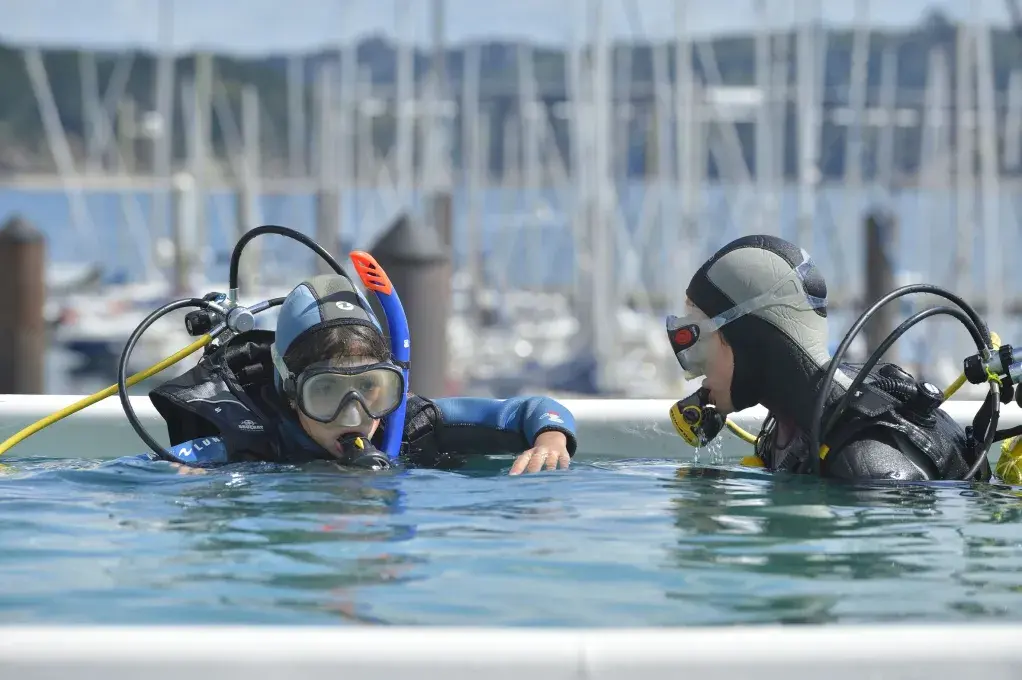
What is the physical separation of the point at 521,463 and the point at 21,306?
6344 mm

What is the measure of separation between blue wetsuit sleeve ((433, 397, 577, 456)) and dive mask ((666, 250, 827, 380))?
504 millimetres

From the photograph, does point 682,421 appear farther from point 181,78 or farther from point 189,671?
point 181,78

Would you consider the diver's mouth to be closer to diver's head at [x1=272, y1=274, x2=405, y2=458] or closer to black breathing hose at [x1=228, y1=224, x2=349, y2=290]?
diver's head at [x1=272, y1=274, x2=405, y2=458]

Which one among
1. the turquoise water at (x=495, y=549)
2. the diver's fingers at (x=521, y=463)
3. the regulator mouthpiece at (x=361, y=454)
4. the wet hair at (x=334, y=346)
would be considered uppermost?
the wet hair at (x=334, y=346)

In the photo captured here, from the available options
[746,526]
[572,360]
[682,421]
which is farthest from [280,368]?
[572,360]

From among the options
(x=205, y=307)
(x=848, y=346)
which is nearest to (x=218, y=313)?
(x=205, y=307)

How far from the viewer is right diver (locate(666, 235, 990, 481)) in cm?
335

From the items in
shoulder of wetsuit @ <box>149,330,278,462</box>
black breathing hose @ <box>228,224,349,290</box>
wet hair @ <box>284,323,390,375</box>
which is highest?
black breathing hose @ <box>228,224,349,290</box>

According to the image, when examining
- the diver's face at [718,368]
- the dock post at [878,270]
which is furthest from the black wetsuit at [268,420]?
the dock post at [878,270]

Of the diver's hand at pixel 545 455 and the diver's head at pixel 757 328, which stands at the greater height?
the diver's head at pixel 757 328

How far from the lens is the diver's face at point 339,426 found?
11.5 ft

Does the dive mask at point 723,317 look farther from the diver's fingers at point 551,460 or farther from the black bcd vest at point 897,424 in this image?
the diver's fingers at point 551,460

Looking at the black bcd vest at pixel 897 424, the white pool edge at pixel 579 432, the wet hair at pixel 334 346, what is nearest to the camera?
the black bcd vest at pixel 897 424

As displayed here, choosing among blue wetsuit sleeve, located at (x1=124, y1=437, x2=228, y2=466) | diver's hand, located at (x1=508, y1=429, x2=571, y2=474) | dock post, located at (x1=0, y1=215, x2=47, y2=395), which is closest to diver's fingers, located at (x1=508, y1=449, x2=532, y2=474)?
diver's hand, located at (x1=508, y1=429, x2=571, y2=474)
